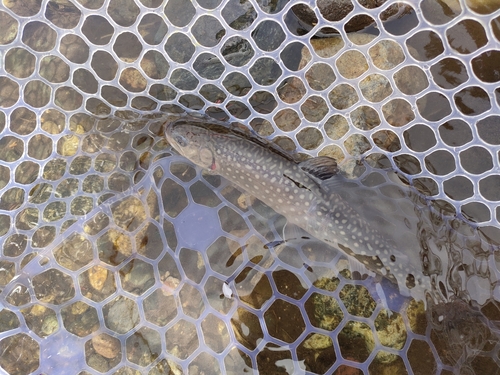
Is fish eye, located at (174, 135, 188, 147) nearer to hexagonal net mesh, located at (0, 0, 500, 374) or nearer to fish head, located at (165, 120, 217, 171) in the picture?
fish head, located at (165, 120, 217, 171)

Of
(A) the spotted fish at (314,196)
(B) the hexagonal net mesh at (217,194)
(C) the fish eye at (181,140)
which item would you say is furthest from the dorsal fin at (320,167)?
(C) the fish eye at (181,140)

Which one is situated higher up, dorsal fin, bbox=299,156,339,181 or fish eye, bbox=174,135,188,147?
dorsal fin, bbox=299,156,339,181

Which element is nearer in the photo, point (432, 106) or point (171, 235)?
point (432, 106)

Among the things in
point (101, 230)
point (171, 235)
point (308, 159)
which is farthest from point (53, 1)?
point (308, 159)

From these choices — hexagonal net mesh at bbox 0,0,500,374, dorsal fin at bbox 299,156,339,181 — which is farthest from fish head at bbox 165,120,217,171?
dorsal fin at bbox 299,156,339,181

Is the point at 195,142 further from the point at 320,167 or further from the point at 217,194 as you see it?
the point at 320,167

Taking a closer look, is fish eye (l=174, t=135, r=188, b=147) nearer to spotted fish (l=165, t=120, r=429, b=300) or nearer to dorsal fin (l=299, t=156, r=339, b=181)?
spotted fish (l=165, t=120, r=429, b=300)

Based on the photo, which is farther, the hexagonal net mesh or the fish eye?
the fish eye

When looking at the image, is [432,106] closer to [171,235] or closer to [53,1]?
[171,235]
